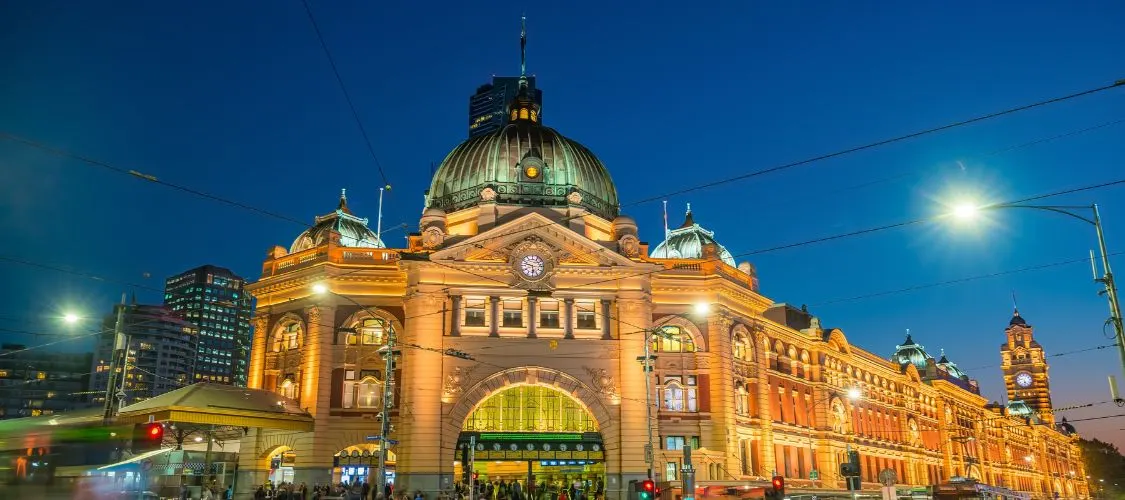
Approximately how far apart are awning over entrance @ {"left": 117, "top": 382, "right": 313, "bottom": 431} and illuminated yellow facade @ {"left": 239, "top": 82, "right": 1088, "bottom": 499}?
8.56 ft

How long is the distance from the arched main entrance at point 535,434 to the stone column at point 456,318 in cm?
419

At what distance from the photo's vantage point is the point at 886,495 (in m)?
28.5

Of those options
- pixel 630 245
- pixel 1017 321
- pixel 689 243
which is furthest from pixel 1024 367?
pixel 630 245

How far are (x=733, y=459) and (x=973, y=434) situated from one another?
69.1m

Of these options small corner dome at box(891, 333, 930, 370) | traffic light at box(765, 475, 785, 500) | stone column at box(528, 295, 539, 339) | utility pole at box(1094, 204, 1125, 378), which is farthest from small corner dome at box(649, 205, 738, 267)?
small corner dome at box(891, 333, 930, 370)

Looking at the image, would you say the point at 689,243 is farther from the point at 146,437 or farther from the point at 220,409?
the point at 146,437

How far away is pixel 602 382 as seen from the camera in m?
53.8

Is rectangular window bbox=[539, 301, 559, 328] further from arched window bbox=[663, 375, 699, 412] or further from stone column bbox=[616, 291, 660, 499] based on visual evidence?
arched window bbox=[663, 375, 699, 412]

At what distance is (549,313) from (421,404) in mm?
9437

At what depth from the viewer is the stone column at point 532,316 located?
5447cm

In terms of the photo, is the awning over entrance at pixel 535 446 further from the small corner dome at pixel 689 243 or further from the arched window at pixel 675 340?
the small corner dome at pixel 689 243

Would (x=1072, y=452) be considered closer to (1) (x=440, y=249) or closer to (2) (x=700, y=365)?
(2) (x=700, y=365)

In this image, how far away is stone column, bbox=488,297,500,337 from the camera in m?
54.0

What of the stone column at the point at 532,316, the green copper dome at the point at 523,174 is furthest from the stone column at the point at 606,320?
the green copper dome at the point at 523,174
